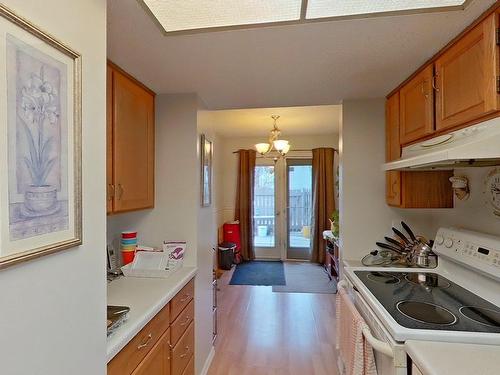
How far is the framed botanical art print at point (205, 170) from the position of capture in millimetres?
2336

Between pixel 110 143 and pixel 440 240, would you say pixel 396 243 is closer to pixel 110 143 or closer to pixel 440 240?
pixel 440 240

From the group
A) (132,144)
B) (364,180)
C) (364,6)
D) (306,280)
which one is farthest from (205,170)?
(306,280)

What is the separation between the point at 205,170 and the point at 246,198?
3.37 meters

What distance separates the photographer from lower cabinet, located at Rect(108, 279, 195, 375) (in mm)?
1249

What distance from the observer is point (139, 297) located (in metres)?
1.59

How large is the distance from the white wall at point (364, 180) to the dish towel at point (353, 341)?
47 centimetres

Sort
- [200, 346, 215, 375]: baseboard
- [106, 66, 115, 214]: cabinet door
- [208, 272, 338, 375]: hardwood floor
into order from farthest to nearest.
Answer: [208, 272, 338, 375]: hardwood floor → [200, 346, 215, 375]: baseboard → [106, 66, 115, 214]: cabinet door

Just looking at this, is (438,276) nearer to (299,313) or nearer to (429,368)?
(429,368)

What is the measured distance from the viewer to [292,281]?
4.59 metres

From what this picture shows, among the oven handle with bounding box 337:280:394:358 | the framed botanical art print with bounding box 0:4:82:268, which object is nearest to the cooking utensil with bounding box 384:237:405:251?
the oven handle with bounding box 337:280:394:358

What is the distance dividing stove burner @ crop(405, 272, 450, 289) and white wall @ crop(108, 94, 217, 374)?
4.70 ft

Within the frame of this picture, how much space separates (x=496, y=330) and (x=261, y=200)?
4797 mm

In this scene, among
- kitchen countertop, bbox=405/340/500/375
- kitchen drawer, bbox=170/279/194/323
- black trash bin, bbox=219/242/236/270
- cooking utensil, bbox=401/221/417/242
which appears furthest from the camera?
black trash bin, bbox=219/242/236/270

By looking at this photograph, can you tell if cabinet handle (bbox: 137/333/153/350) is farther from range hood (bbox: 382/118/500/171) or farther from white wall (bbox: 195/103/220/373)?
range hood (bbox: 382/118/500/171)
